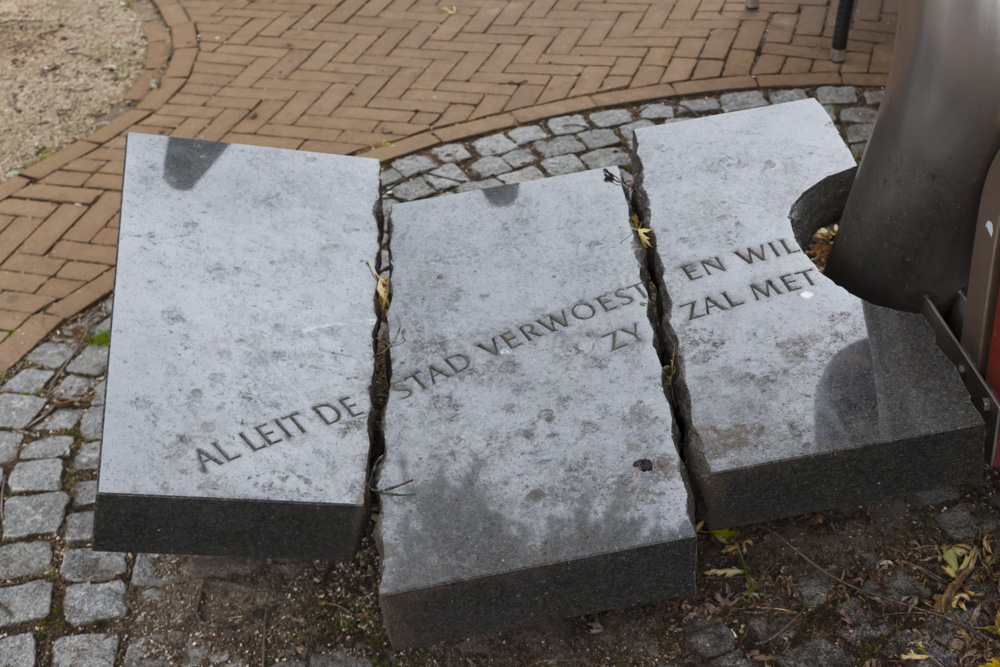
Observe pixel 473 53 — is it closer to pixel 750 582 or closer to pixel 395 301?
pixel 395 301

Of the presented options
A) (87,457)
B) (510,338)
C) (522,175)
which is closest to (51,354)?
(87,457)

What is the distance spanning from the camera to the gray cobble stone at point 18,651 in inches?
104

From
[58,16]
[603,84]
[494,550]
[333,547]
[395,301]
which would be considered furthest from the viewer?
[58,16]

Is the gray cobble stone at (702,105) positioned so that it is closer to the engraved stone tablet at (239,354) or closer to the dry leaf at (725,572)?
the engraved stone tablet at (239,354)

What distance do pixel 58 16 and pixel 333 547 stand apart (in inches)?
192

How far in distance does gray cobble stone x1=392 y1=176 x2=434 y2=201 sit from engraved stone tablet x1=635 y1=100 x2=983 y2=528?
139cm

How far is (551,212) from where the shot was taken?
329 centimetres

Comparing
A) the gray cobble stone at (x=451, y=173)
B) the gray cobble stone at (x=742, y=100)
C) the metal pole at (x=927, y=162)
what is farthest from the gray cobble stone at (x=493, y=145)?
the metal pole at (x=927, y=162)

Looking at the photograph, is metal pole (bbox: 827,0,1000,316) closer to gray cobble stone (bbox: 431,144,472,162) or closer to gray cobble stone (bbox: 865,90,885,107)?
gray cobble stone (bbox: 865,90,885,107)

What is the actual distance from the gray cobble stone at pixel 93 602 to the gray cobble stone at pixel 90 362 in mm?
990

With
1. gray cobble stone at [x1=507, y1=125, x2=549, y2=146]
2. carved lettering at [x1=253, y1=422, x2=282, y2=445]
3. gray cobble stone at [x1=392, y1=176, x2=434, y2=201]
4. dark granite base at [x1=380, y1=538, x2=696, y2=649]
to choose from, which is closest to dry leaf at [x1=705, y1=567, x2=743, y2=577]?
dark granite base at [x1=380, y1=538, x2=696, y2=649]

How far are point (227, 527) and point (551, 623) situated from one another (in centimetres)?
97

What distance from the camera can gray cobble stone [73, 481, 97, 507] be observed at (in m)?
3.06

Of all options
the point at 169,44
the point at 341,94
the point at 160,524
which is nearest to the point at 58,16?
the point at 169,44
